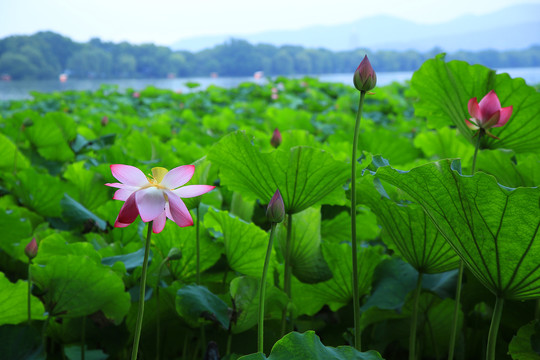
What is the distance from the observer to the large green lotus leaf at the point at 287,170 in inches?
21.8

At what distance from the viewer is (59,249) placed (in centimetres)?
64

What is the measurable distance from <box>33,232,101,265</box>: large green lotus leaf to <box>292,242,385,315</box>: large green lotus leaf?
30 centimetres

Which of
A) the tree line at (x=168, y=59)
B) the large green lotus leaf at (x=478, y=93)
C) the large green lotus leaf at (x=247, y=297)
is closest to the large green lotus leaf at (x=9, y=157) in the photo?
the large green lotus leaf at (x=247, y=297)

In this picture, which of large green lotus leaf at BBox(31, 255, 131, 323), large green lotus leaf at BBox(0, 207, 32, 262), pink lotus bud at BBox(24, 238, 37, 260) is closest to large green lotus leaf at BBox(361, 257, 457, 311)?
large green lotus leaf at BBox(31, 255, 131, 323)

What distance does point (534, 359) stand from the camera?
1.66ft

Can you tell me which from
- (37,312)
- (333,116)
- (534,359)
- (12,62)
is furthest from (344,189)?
(12,62)

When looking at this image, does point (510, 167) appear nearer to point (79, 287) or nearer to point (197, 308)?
point (197, 308)

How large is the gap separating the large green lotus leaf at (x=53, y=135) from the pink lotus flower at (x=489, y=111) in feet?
3.68

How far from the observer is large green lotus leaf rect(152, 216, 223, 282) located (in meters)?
0.64

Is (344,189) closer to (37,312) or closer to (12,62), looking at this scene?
(37,312)

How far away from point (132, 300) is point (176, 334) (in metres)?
0.10

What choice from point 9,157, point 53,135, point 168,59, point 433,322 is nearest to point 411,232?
point 433,322

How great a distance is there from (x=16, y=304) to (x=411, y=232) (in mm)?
494

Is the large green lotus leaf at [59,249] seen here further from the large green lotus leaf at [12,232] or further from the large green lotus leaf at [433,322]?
the large green lotus leaf at [433,322]
